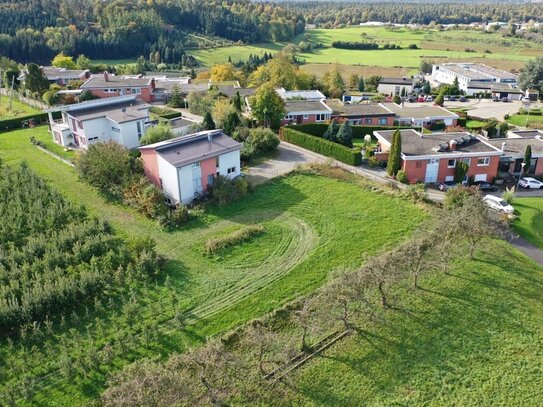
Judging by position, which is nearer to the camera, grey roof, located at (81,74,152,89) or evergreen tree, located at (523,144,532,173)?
evergreen tree, located at (523,144,532,173)

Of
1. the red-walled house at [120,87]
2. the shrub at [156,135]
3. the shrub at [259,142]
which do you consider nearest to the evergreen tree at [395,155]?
the shrub at [259,142]

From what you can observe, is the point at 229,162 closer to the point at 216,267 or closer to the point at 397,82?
the point at 216,267

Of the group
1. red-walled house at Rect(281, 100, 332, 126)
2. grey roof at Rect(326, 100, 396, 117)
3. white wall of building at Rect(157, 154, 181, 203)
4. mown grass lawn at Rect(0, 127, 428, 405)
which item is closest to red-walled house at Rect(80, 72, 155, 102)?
red-walled house at Rect(281, 100, 332, 126)

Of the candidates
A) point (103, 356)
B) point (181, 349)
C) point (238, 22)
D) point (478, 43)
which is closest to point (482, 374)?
point (181, 349)

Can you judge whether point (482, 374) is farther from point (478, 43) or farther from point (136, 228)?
point (478, 43)

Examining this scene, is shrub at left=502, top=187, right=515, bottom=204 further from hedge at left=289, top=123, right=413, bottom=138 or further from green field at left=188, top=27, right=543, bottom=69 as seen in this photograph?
green field at left=188, top=27, right=543, bottom=69

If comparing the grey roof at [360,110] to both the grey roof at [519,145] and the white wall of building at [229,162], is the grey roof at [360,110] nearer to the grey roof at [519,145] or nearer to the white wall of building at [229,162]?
the grey roof at [519,145]

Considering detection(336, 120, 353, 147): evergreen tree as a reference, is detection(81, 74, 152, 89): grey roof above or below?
above
